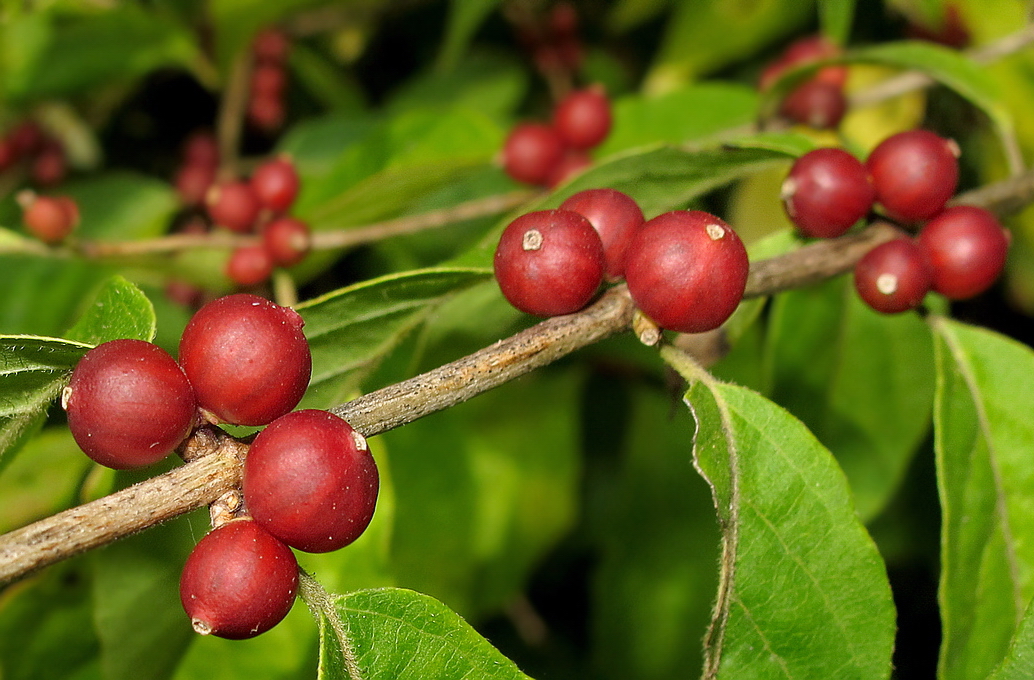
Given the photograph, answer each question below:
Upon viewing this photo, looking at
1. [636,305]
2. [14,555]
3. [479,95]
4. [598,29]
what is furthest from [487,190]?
[14,555]

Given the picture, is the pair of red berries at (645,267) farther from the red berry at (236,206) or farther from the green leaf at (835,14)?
the red berry at (236,206)

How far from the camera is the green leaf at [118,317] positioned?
124cm

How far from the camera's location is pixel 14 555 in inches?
41.1

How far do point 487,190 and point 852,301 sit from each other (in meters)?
1.09

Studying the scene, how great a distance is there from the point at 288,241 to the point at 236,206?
0.36m

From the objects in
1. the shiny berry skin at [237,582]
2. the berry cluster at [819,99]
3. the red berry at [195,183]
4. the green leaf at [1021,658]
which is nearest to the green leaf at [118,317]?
the shiny berry skin at [237,582]

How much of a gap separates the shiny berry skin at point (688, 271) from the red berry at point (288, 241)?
1.18m

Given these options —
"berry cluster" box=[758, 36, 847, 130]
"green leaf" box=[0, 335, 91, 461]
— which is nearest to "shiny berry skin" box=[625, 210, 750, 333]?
"green leaf" box=[0, 335, 91, 461]

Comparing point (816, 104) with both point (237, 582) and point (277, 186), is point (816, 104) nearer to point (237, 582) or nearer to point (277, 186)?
point (277, 186)

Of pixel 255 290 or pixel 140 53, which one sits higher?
pixel 140 53

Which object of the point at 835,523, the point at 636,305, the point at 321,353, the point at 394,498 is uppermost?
the point at 636,305

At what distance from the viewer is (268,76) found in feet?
9.90

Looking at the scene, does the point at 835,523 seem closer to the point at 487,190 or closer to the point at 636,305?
the point at 636,305

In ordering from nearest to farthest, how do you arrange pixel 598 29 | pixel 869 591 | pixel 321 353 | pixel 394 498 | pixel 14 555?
pixel 14 555
pixel 869 591
pixel 321 353
pixel 394 498
pixel 598 29
